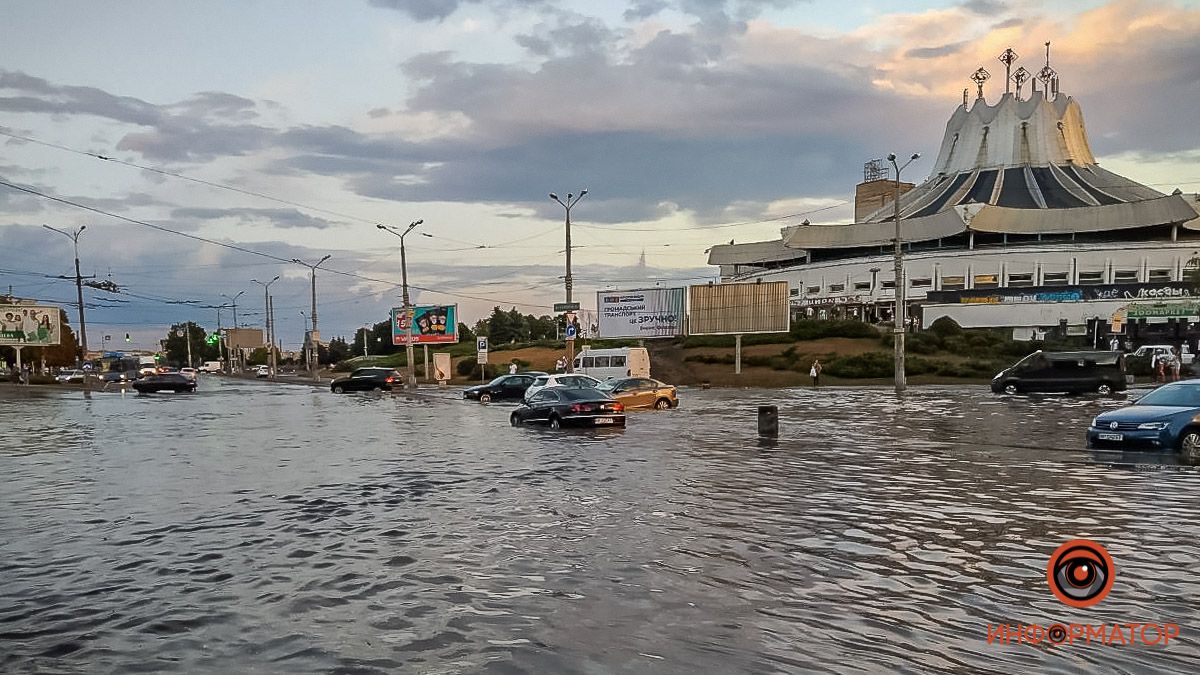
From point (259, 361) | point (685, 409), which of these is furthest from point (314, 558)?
point (259, 361)

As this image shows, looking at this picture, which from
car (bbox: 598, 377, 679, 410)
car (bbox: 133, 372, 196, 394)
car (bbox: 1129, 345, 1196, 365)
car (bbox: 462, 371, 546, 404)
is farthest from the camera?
car (bbox: 133, 372, 196, 394)

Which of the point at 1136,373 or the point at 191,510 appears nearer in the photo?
the point at 191,510

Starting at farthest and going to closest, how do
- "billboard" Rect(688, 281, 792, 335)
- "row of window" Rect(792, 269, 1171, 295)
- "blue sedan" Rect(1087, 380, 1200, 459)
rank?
"row of window" Rect(792, 269, 1171, 295), "billboard" Rect(688, 281, 792, 335), "blue sedan" Rect(1087, 380, 1200, 459)

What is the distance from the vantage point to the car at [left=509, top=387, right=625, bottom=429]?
23953mm

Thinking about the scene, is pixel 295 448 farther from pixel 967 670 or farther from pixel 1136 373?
pixel 1136 373

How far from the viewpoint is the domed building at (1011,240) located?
8306cm

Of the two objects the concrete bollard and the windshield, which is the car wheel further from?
the concrete bollard

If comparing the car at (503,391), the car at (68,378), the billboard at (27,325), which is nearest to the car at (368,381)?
the car at (503,391)

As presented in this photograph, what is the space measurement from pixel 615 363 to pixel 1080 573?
140 feet

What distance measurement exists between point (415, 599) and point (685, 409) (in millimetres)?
25317

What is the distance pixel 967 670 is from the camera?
537 centimetres

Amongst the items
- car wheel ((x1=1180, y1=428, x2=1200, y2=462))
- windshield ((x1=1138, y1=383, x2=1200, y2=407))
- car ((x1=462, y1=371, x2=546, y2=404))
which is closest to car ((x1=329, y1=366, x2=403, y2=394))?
car ((x1=462, y1=371, x2=546, y2=404))

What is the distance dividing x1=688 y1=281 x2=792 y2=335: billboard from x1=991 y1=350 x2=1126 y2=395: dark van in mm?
26106

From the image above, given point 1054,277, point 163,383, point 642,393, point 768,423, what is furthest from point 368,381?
point 1054,277
